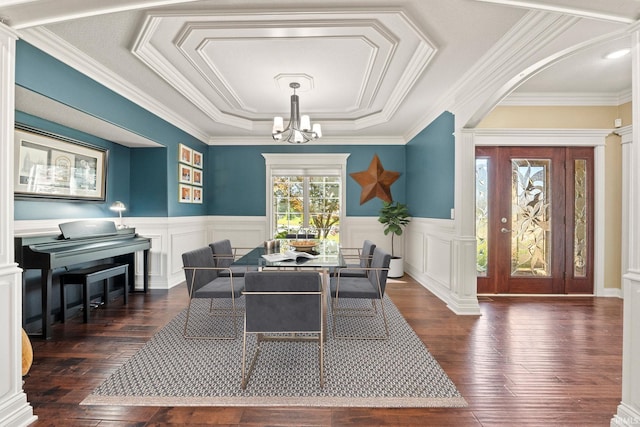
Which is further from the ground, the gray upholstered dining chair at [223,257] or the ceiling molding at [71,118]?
the ceiling molding at [71,118]

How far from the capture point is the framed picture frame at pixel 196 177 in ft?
18.4

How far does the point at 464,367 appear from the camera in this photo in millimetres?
2449

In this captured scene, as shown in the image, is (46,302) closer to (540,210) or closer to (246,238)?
(246,238)

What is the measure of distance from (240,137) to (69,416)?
500 centimetres

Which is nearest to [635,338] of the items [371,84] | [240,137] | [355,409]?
[355,409]

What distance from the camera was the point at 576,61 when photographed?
10.9 feet

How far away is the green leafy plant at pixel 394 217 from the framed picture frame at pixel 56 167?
4.21 m

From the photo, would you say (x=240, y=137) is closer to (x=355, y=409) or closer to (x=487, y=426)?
(x=355, y=409)

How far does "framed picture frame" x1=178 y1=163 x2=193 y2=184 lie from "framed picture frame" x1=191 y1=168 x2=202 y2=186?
8cm

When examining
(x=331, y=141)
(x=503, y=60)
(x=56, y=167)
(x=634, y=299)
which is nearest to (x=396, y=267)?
(x=331, y=141)

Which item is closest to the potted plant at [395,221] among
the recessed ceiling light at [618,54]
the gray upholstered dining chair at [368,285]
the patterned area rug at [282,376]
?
the gray upholstered dining chair at [368,285]

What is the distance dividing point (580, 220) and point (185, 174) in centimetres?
592

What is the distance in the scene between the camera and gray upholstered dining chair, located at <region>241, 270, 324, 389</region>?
208cm

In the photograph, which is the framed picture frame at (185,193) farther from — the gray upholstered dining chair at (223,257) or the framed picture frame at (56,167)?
the gray upholstered dining chair at (223,257)
